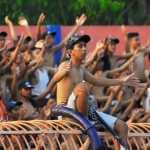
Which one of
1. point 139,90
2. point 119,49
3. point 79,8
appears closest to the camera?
point 139,90

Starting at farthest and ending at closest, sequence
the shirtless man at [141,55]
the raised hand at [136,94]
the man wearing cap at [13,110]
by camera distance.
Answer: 1. the shirtless man at [141,55]
2. the raised hand at [136,94]
3. the man wearing cap at [13,110]

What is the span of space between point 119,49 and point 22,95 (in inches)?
209

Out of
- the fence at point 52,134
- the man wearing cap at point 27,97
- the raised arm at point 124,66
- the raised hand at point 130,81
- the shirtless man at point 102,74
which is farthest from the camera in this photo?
the raised arm at point 124,66

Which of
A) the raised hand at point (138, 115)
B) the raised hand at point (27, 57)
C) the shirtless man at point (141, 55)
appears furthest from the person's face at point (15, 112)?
the shirtless man at point (141, 55)

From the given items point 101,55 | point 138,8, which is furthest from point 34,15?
point 101,55

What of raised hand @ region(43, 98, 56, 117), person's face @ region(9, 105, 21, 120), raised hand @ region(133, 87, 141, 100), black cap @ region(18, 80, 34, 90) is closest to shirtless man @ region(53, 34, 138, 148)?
raised hand @ region(43, 98, 56, 117)

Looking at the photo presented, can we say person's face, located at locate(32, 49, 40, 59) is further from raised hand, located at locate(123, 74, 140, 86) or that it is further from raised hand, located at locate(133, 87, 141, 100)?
raised hand, located at locate(123, 74, 140, 86)

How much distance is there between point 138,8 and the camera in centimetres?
2384

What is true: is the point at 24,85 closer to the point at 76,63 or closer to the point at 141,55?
the point at 76,63

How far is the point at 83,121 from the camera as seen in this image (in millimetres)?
9641

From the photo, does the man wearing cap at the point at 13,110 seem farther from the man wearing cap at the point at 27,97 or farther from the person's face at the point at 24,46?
the person's face at the point at 24,46

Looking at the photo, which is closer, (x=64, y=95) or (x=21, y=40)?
(x=64, y=95)

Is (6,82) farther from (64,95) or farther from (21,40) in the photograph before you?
(64,95)

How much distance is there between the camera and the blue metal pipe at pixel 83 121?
9459 millimetres
